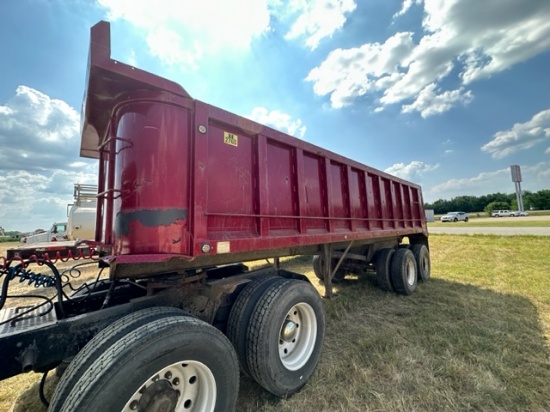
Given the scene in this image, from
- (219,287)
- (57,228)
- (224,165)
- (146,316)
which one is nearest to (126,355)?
(146,316)

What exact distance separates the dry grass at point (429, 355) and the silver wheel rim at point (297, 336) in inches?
11.1

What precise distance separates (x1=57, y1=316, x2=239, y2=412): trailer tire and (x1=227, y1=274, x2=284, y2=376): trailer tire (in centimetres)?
48

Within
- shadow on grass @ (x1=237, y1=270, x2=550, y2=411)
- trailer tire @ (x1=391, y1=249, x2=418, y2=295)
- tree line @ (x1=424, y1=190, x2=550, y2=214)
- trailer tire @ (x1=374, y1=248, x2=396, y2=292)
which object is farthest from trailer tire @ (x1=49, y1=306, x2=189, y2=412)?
tree line @ (x1=424, y1=190, x2=550, y2=214)

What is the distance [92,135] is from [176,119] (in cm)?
158

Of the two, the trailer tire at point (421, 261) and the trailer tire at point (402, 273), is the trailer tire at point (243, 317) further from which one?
the trailer tire at point (421, 261)

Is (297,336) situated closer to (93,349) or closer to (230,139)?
(93,349)

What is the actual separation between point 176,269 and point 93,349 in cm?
82

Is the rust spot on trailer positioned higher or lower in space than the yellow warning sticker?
lower

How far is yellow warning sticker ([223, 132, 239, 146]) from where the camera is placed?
107 inches

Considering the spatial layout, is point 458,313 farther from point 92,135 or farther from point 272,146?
point 92,135

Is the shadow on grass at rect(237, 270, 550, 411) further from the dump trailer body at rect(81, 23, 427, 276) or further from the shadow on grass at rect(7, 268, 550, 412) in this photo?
the dump trailer body at rect(81, 23, 427, 276)

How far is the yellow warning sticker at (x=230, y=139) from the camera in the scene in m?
2.72

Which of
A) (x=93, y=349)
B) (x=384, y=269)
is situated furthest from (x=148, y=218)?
(x=384, y=269)

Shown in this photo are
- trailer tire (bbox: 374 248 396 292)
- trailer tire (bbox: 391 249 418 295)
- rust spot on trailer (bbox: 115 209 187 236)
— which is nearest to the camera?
rust spot on trailer (bbox: 115 209 187 236)
